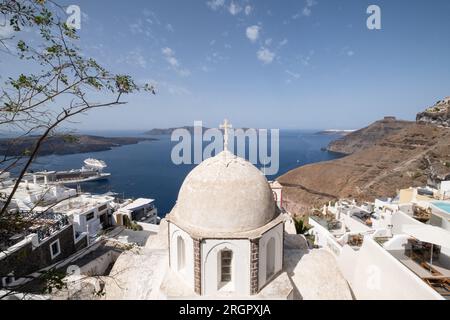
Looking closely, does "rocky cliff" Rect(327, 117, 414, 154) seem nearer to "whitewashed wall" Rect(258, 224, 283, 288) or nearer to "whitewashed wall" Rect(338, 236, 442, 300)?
"whitewashed wall" Rect(338, 236, 442, 300)

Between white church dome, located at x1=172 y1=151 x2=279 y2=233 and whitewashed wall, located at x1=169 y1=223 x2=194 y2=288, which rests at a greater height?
white church dome, located at x1=172 y1=151 x2=279 y2=233

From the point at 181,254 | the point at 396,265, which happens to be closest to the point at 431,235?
the point at 396,265

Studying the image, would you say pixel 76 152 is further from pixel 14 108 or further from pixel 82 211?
pixel 14 108

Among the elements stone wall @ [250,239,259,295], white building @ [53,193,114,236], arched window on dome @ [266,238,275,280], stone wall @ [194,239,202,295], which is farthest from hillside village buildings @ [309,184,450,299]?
white building @ [53,193,114,236]

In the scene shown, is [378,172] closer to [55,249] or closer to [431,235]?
[431,235]

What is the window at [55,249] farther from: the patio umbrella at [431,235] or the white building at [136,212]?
the patio umbrella at [431,235]

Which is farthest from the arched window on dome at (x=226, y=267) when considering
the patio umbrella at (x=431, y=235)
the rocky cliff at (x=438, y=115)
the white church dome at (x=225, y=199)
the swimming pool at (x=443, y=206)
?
the rocky cliff at (x=438, y=115)
